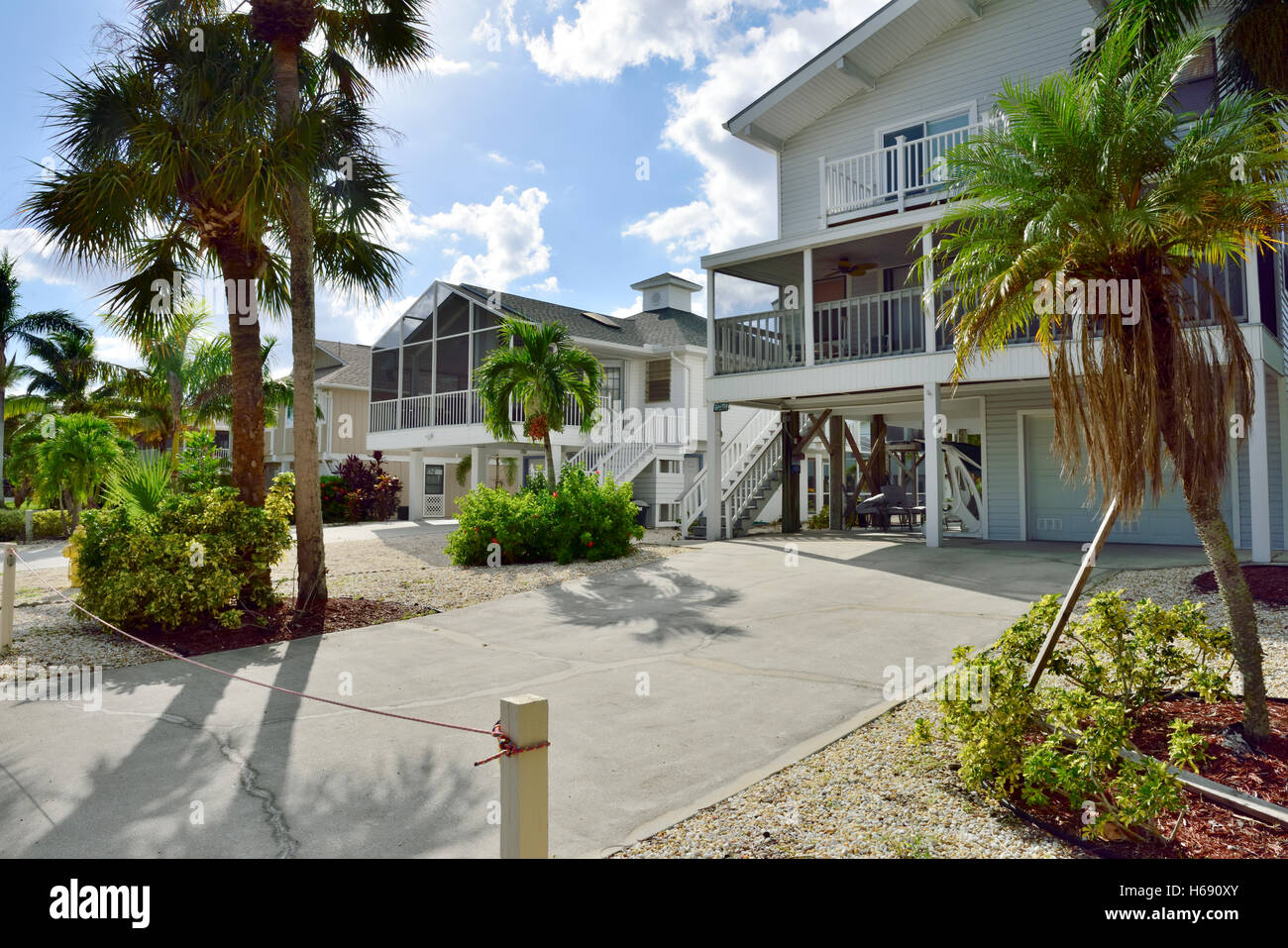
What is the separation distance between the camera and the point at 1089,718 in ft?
15.4

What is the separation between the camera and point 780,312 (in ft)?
50.1

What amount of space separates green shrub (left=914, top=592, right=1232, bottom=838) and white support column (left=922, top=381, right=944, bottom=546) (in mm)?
7243

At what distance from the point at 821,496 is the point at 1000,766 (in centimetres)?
2077

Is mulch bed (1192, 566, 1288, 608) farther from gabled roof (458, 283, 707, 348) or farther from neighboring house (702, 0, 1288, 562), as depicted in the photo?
gabled roof (458, 283, 707, 348)

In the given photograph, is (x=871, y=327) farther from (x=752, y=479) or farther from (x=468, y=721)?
(x=468, y=721)

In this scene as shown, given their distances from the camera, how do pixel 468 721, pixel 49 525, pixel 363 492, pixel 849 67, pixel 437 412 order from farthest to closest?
1. pixel 363 492
2. pixel 49 525
3. pixel 437 412
4. pixel 849 67
5. pixel 468 721

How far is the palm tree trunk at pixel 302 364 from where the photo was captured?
30.4ft

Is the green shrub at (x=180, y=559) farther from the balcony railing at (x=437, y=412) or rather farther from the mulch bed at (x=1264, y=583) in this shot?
the balcony railing at (x=437, y=412)

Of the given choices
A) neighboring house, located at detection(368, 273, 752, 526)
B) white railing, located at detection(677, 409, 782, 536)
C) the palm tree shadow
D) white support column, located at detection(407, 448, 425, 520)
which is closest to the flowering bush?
neighboring house, located at detection(368, 273, 752, 526)

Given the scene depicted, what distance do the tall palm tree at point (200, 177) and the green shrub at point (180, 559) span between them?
581 mm

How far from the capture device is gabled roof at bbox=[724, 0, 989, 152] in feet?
52.7

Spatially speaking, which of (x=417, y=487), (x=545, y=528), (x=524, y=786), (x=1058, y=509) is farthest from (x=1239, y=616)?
(x=417, y=487)

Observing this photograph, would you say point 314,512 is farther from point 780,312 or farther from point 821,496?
point 821,496

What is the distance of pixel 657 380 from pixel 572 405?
3.67 m
